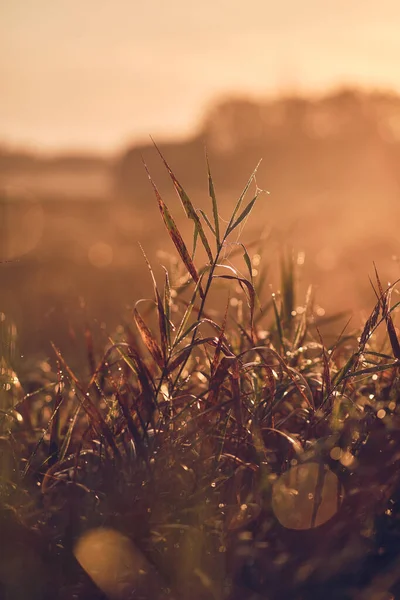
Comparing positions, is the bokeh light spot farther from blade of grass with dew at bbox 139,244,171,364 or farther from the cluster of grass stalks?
blade of grass with dew at bbox 139,244,171,364

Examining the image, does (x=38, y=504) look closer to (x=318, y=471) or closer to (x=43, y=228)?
(x=318, y=471)

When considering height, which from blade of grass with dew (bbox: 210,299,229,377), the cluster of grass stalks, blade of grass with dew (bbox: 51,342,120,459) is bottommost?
the cluster of grass stalks

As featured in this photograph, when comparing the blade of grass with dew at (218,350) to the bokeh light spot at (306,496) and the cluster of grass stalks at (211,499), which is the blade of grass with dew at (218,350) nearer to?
the cluster of grass stalks at (211,499)

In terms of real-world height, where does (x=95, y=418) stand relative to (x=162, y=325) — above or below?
below

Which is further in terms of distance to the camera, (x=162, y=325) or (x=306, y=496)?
(x=162, y=325)

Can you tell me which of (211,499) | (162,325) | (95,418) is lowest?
(211,499)

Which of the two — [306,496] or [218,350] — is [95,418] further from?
[306,496]

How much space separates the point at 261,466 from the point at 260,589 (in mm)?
189

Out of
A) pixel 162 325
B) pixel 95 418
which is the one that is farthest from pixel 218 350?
pixel 95 418

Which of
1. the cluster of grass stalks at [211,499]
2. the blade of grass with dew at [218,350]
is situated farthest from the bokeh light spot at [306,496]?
the blade of grass with dew at [218,350]

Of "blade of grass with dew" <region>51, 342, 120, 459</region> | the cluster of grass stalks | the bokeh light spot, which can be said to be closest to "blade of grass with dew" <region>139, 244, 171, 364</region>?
the cluster of grass stalks

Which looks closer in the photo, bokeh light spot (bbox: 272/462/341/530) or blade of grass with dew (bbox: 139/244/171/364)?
bokeh light spot (bbox: 272/462/341/530)

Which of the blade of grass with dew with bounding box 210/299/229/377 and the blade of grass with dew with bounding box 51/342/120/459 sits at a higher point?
the blade of grass with dew with bounding box 210/299/229/377

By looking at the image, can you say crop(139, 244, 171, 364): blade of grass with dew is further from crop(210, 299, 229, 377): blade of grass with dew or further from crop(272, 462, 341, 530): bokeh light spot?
crop(272, 462, 341, 530): bokeh light spot
